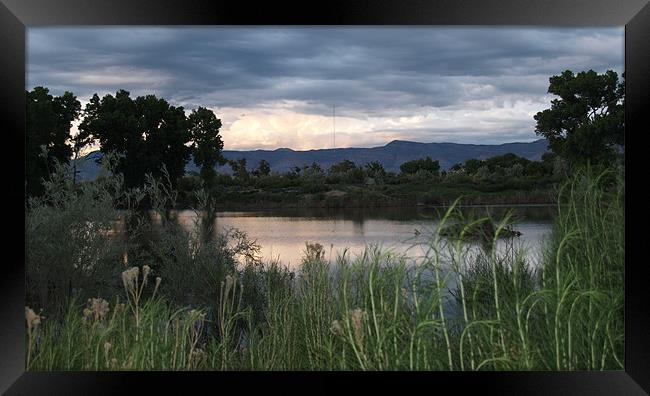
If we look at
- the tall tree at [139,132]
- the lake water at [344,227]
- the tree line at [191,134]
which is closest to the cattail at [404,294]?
the lake water at [344,227]

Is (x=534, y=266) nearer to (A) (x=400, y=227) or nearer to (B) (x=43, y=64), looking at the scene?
(A) (x=400, y=227)

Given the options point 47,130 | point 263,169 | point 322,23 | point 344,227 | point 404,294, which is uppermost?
point 322,23

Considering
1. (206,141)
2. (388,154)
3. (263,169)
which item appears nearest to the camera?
(388,154)

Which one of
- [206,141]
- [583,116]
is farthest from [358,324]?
[583,116]

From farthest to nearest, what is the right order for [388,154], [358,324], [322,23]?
[388,154]
[358,324]
[322,23]

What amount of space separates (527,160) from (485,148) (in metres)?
0.99

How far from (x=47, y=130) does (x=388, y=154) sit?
3644mm

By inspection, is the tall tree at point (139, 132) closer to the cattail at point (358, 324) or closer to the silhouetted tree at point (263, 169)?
the silhouetted tree at point (263, 169)

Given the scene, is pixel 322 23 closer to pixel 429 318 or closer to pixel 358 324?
pixel 358 324

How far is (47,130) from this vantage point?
22.8ft

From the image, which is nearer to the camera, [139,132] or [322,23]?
[322,23]

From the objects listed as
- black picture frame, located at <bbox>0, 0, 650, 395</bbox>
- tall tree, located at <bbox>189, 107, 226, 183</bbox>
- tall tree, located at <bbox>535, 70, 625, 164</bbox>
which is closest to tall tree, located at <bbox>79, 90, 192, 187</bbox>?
tall tree, located at <bbox>189, 107, 226, 183</bbox>

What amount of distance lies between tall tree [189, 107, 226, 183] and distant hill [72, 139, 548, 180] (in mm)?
97

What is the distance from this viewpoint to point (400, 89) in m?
7.09
